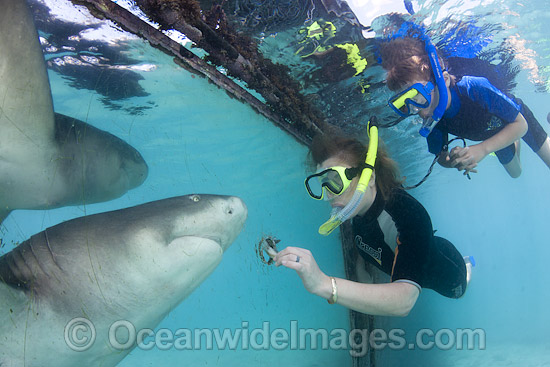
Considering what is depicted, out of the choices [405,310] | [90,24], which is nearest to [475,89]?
[405,310]

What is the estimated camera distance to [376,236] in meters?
3.98

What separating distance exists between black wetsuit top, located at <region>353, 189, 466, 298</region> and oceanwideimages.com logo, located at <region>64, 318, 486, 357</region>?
1.67 m

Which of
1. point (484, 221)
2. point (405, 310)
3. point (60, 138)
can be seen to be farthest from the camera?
point (484, 221)

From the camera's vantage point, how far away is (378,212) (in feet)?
12.2

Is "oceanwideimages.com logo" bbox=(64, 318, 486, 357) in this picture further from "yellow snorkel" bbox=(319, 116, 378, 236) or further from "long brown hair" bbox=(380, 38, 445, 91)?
"long brown hair" bbox=(380, 38, 445, 91)

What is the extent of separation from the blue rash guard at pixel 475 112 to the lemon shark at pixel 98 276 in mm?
4211

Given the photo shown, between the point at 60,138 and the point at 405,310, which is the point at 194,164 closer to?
the point at 60,138

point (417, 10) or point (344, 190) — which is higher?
point (417, 10)

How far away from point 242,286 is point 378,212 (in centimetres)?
251

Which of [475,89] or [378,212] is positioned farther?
[475,89]

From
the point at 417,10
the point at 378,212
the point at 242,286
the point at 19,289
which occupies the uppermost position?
the point at 417,10

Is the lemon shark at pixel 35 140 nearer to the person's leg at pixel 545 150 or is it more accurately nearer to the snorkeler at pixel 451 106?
the snorkeler at pixel 451 106

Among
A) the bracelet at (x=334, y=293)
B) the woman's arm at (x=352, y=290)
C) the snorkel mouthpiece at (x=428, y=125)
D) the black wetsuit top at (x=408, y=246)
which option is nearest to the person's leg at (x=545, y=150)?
the snorkel mouthpiece at (x=428, y=125)

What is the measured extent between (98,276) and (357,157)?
2.85 metres
